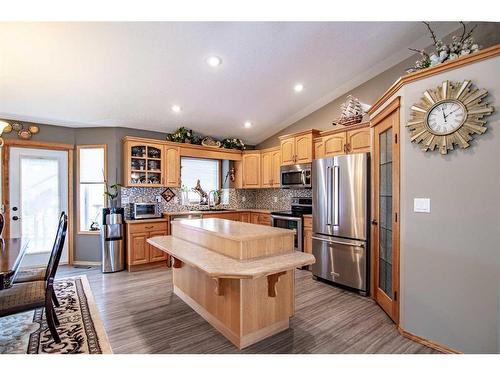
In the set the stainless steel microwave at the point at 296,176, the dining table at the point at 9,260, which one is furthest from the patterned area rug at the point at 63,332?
the stainless steel microwave at the point at 296,176

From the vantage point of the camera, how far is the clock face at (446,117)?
2057mm

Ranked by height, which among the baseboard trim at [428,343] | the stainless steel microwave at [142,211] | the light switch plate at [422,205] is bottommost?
the baseboard trim at [428,343]

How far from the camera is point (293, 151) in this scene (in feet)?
15.6

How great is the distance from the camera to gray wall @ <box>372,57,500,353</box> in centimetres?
193

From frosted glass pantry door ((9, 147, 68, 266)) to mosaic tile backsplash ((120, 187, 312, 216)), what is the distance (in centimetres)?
107

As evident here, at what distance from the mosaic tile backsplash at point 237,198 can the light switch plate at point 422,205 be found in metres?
2.68

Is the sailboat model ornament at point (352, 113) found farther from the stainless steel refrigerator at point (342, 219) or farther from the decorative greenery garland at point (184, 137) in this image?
the decorative greenery garland at point (184, 137)

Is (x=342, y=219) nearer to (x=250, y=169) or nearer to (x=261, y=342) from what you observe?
(x=261, y=342)

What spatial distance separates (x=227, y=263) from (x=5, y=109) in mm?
4202

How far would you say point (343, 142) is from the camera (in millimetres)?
3957

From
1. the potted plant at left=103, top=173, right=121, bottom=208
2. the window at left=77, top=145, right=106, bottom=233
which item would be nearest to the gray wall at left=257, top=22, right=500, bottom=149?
the potted plant at left=103, top=173, right=121, bottom=208

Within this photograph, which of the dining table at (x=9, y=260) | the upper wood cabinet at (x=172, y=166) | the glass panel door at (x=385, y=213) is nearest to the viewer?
the dining table at (x=9, y=260)

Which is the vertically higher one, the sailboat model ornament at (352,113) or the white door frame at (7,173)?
the sailboat model ornament at (352,113)
